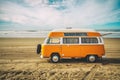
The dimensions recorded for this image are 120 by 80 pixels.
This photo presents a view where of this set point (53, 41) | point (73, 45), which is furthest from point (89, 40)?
point (53, 41)

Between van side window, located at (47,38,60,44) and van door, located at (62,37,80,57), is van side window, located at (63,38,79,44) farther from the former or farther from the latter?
van side window, located at (47,38,60,44)

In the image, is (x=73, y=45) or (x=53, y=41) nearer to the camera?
(x=73, y=45)

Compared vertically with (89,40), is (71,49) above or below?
below

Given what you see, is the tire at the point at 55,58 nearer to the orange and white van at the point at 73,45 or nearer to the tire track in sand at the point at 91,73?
the orange and white van at the point at 73,45

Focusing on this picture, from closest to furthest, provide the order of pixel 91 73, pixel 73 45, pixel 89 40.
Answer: pixel 91 73
pixel 73 45
pixel 89 40

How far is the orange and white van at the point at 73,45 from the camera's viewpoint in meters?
9.45

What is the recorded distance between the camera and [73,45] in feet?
31.0

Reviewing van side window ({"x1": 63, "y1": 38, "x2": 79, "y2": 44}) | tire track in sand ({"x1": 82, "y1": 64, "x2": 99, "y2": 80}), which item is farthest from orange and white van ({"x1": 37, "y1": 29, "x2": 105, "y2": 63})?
tire track in sand ({"x1": 82, "y1": 64, "x2": 99, "y2": 80})

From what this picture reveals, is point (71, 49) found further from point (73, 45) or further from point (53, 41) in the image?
point (53, 41)

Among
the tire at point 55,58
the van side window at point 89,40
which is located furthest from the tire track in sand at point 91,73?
the tire at point 55,58

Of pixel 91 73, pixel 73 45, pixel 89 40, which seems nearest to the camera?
pixel 91 73

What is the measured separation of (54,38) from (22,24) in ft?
18.6

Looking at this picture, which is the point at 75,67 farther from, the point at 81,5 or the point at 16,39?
the point at 16,39

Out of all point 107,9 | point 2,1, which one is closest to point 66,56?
point 107,9
